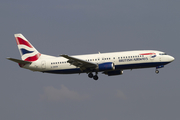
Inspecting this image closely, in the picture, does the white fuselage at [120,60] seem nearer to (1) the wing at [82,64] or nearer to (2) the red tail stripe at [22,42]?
(1) the wing at [82,64]

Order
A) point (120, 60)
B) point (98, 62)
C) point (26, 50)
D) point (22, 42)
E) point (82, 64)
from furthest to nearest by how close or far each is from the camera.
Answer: point (22, 42), point (26, 50), point (98, 62), point (82, 64), point (120, 60)

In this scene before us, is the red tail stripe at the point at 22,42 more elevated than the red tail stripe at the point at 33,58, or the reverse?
the red tail stripe at the point at 22,42

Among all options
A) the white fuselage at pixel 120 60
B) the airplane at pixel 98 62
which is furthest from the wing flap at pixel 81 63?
the white fuselage at pixel 120 60

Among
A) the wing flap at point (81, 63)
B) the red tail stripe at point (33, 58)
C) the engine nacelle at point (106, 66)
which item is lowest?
the engine nacelle at point (106, 66)

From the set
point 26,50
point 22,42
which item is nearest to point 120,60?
point 26,50

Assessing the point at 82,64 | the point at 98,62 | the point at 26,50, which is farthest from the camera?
the point at 26,50

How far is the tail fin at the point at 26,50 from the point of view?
62.0 m

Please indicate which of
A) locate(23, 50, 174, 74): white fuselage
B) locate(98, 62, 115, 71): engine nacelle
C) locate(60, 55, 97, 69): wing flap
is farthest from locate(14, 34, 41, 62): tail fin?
locate(98, 62, 115, 71): engine nacelle

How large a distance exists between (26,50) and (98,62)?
51.5 ft

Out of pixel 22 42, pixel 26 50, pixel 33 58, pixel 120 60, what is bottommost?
pixel 120 60

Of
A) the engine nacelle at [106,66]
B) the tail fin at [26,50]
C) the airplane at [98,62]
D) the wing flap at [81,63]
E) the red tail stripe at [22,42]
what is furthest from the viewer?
the red tail stripe at [22,42]

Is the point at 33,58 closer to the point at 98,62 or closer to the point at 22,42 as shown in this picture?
the point at 22,42

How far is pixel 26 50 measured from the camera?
2470 inches

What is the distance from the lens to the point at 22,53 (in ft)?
206
